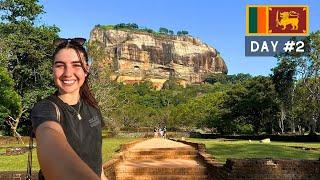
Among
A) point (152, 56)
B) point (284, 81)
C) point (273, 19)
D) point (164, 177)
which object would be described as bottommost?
point (164, 177)

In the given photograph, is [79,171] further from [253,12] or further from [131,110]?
[131,110]

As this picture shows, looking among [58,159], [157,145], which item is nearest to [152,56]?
[157,145]

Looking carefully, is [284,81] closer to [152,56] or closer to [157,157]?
[157,157]

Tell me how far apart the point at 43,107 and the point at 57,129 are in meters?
0.26

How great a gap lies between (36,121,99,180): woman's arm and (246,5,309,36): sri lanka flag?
17286 millimetres

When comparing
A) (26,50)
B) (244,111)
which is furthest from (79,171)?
(244,111)

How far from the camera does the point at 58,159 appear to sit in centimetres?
109

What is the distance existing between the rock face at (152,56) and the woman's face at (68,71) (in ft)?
414

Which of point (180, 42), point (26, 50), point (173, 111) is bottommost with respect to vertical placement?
point (173, 111)

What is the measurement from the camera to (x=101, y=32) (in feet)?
454

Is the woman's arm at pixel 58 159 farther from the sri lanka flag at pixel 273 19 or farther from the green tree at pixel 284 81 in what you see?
the green tree at pixel 284 81

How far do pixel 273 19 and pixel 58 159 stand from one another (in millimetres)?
18955

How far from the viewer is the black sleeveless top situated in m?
1.65

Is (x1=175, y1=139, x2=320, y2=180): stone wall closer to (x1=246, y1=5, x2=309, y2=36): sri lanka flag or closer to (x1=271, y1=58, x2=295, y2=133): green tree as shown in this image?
(x1=246, y1=5, x2=309, y2=36): sri lanka flag
